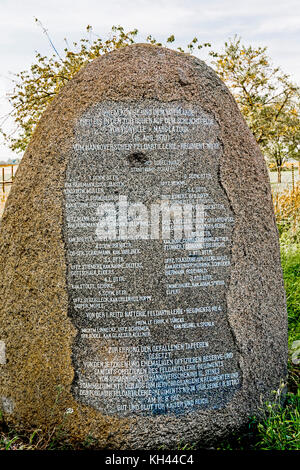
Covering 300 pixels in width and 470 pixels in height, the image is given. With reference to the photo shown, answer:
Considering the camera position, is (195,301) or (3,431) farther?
(3,431)

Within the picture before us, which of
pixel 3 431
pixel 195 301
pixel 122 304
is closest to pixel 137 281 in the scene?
pixel 122 304

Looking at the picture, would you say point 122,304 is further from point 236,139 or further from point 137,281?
point 236,139

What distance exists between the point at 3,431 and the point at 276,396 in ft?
5.12

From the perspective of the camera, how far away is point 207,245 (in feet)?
8.09

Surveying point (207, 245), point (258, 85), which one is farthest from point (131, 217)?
point (258, 85)

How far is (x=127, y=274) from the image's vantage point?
239cm

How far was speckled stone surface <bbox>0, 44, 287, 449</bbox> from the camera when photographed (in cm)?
239

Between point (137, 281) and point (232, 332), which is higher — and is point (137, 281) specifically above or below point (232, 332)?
above

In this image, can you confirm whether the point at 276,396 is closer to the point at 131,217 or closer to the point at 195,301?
the point at 195,301

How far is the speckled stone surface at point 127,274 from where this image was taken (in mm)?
2393
